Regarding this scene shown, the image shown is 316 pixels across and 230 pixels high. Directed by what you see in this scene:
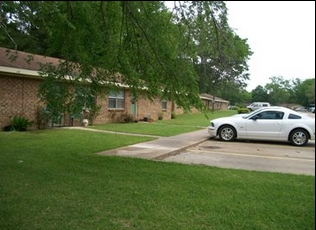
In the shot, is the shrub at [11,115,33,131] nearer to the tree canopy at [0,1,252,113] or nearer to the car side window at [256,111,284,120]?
the tree canopy at [0,1,252,113]

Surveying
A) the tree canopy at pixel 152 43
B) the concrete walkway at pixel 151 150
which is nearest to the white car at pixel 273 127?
the concrete walkway at pixel 151 150

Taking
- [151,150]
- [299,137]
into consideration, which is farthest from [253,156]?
[299,137]

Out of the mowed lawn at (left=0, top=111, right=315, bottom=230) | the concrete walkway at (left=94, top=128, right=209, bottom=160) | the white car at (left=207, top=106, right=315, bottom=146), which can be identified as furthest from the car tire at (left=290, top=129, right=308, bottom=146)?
the mowed lawn at (left=0, top=111, right=315, bottom=230)

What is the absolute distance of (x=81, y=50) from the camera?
5.62 metres

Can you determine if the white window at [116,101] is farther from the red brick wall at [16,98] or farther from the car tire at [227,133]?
the car tire at [227,133]

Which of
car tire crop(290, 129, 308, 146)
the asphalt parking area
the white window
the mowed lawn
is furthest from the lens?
the white window

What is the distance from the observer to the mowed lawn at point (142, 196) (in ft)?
14.4

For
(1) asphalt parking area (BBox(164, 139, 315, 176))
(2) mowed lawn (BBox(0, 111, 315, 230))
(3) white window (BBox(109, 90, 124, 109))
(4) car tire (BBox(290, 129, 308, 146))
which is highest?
(3) white window (BBox(109, 90, 124, 109))

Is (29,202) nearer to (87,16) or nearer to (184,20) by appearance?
(87,16)

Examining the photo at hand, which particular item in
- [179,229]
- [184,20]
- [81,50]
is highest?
[184,20]

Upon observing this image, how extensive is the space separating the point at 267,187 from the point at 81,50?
4.14 metres

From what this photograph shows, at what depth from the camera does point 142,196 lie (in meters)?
5.40

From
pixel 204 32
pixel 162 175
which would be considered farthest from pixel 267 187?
pixel 204 32

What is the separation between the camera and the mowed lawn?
4375 millimetres
